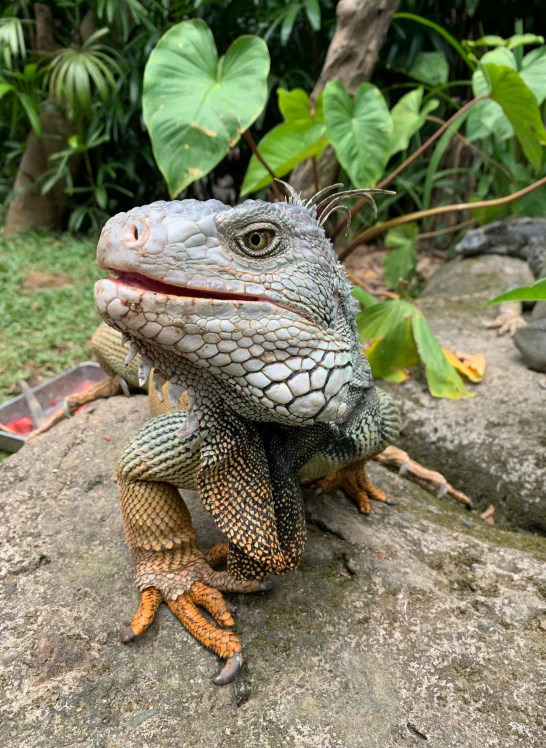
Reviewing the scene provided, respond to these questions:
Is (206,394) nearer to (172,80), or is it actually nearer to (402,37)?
(172,80)

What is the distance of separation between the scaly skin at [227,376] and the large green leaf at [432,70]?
590cm

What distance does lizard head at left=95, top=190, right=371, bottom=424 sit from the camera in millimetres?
1237

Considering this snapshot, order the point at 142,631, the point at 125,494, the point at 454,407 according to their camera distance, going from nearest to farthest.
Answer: the point at 142,631, the point at 125,494, the point at 454,407

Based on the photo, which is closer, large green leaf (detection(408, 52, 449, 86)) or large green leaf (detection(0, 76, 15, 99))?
large green leaf (detection(0, 76, 15, 99))

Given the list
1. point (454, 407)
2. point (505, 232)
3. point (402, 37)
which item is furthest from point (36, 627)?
point (402, 37)

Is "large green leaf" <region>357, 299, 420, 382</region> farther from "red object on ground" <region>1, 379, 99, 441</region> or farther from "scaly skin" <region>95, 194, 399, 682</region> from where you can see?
"red object on ground" <region>1, 379, 99, 441</region>

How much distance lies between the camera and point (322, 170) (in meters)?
4.86

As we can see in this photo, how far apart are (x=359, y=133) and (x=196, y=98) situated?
1032 mm

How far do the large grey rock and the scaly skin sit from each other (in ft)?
0.36

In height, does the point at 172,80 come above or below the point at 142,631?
above

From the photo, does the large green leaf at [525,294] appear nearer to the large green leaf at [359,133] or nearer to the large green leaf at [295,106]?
the large green leaf at [359,133]

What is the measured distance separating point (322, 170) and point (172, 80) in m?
1.93

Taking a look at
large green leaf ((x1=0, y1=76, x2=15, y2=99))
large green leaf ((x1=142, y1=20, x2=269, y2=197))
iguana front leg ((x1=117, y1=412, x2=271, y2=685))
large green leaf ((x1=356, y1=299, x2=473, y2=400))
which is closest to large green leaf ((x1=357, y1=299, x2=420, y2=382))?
large green leaf ((x1=356, y1=299, x2=473, y2=400))

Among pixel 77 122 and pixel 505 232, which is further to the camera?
pixel 77 122
